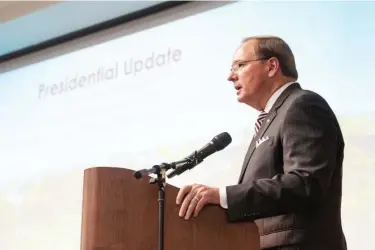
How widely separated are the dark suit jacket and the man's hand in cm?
A: 5

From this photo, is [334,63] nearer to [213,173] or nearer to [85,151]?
[213,173]

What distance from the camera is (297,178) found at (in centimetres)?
174

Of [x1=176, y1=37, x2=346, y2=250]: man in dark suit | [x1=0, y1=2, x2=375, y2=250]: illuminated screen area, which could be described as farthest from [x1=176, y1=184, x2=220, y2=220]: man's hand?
[x1=0, y1=2, x2=375, y2=250]: illuminated screen area

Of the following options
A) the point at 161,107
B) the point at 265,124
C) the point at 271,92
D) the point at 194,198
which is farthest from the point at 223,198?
the point at 161,107

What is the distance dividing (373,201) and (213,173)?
0.85 m

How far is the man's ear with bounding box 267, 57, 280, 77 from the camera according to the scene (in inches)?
85.8

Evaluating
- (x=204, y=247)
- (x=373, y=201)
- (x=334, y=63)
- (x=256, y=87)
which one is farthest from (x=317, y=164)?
(x=334, y=63)

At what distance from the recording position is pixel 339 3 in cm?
317

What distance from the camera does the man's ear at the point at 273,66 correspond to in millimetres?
2180

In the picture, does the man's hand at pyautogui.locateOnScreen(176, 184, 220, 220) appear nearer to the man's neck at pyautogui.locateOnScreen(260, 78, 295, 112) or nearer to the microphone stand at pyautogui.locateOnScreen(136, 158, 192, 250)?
the microphone stand at pyautogui.locateOnScreen(136, 158, 192, 250)

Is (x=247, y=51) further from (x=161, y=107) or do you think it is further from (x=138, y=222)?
(x=161, y=107)

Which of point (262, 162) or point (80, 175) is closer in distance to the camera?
point (262, 162)

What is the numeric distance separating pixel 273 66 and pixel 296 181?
56 centimetres

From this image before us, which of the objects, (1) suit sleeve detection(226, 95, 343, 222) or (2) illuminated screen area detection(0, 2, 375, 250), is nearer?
(1) suit sleeve detection(226, 95, 343, 222)
